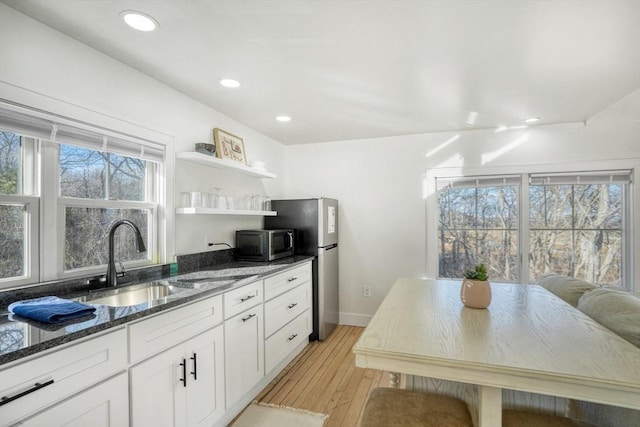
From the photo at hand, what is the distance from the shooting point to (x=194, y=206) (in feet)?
8.37

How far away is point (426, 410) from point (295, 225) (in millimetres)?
2496

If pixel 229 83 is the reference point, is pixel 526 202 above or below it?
below

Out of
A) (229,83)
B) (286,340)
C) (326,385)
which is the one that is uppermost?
(229,83)

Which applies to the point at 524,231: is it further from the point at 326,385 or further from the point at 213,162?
the point at 213,162

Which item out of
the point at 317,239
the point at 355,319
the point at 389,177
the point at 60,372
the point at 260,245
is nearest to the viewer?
the point at 60,372

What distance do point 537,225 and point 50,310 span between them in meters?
4.09

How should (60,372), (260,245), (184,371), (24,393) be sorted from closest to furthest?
(24,393), (60,372), (184,371), (260,245)

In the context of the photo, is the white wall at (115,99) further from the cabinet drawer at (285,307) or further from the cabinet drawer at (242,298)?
the cabinet drawer at (285,307)

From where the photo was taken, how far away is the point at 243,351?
2.24 meters

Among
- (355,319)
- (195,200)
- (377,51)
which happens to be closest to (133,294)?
(195,200)

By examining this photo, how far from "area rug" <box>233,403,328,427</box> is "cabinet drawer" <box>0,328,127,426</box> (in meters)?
1.11

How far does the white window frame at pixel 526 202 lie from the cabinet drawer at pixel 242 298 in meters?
2.18

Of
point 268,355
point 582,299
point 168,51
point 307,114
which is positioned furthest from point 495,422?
point 307,114

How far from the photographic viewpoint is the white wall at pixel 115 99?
1568 millimetres
